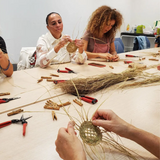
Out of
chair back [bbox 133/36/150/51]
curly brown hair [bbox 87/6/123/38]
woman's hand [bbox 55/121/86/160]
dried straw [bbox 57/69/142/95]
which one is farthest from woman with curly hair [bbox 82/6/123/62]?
woman's hand [bbox 55/121/86/160]

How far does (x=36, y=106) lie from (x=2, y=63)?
0.64 metres

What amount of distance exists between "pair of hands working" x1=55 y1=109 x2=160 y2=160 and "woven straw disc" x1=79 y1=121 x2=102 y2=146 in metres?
0.03

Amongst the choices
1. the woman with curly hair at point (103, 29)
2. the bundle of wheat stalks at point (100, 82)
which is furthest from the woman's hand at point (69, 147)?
the woman with curly hair at point (103, 29)

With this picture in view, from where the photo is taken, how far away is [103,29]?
81.1 inches

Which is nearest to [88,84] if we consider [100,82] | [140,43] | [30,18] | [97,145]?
[100,82]

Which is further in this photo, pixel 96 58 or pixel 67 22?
pixel 67 22

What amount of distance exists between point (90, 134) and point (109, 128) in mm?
71

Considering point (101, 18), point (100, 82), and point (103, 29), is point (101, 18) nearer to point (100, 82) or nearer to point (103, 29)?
point (103, 29)

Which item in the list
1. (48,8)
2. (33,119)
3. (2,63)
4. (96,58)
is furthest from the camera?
(48,8)

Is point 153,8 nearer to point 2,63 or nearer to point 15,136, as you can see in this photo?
point 2,63

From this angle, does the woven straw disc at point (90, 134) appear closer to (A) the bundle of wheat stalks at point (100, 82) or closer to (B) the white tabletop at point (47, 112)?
(B) the white tabletop at point (47, 112)

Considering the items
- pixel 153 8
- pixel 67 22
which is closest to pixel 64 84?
pixel 67 22

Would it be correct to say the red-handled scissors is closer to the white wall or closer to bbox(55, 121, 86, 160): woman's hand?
bbox(55, 121, 86, 160): woman's hand

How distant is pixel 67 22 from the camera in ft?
11.7
